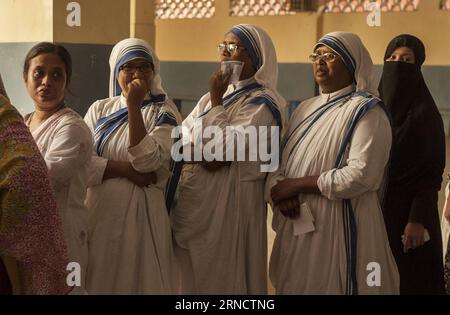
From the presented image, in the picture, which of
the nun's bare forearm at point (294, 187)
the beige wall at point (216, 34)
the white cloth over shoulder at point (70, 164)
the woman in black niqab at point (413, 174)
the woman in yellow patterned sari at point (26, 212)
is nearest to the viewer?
the woman in yellow patterned sari at point (26, 212)

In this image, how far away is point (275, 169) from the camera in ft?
10.3

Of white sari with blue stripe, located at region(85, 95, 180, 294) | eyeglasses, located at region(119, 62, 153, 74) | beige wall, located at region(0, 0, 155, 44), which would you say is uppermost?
beige wall, located at region(0, 0, 155, 44)

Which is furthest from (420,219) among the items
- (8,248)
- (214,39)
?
(214,39)

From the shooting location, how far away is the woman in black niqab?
10.8ft

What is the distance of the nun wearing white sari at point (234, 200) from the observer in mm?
3168

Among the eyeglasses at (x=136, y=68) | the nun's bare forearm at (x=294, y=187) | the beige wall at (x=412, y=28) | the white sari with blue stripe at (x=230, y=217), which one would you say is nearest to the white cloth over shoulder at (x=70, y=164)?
the eyeglasses at (x=136, y=68)

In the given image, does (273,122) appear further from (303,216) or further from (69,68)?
(69,68)

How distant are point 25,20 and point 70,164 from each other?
4.71 ft

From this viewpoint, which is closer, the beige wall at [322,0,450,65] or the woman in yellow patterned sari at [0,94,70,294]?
the woman in yellow patterned sari at [0,94,70,294]

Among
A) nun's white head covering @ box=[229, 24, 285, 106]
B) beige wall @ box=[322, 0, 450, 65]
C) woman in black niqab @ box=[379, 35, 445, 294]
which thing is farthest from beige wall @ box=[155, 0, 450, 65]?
nun's white head covering @ box=[229, 24, 285, 106]

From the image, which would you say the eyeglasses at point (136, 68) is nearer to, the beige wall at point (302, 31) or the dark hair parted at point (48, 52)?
the dark hair parted at point (48, 52)

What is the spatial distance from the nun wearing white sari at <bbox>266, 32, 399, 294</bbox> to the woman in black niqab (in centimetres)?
30

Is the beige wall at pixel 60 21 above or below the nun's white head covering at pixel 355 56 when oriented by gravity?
above

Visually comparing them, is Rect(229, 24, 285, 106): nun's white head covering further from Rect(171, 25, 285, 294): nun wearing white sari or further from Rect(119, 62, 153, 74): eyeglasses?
Rect(119, 62, 153, 74): eyeglasses
